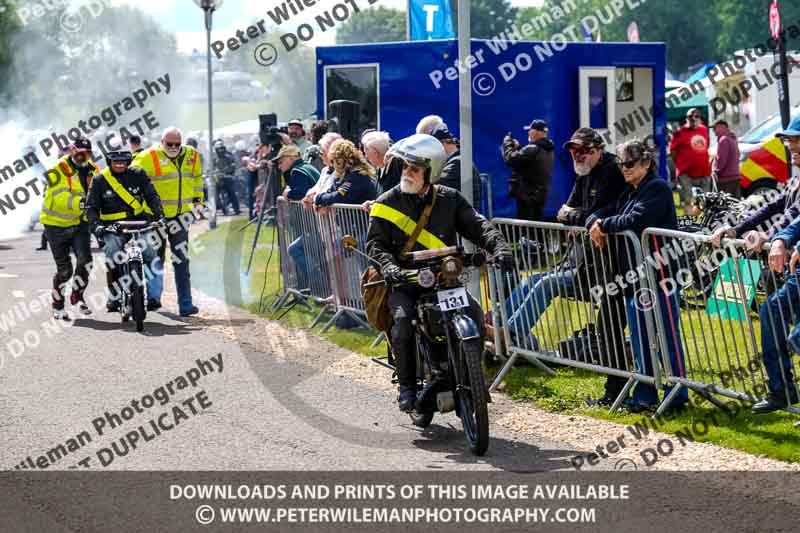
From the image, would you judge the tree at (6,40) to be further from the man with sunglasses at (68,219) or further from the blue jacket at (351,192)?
the blue jacket at (351,192)

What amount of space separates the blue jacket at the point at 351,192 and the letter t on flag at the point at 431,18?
23.5 feet

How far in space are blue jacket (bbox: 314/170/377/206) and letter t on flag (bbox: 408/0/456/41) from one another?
7.15 meters

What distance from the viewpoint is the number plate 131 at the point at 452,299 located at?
7.38 meters

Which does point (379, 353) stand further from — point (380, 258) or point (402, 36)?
point (402, 36)

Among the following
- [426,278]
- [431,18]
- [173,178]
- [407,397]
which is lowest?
[407,397]

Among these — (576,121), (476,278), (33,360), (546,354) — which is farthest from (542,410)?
(576,121)

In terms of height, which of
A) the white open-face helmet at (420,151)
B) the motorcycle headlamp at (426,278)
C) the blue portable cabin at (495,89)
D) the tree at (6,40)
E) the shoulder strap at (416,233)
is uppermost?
the tree at (6,40)

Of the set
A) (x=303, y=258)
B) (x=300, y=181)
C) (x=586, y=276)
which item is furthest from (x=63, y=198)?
(x=586, y=276)

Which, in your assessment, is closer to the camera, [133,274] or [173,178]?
[133,274]

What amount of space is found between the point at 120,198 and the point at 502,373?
5925 mm

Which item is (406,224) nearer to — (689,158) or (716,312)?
(716,312)

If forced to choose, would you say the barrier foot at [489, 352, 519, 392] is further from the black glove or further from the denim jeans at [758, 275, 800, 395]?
the denim jeans at [758, 275, 800, 395]

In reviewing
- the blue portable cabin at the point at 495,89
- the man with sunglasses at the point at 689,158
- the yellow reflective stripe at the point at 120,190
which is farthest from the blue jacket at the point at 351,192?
the man with sunglasses at the point at 689,158

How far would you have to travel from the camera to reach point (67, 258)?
14180mm
